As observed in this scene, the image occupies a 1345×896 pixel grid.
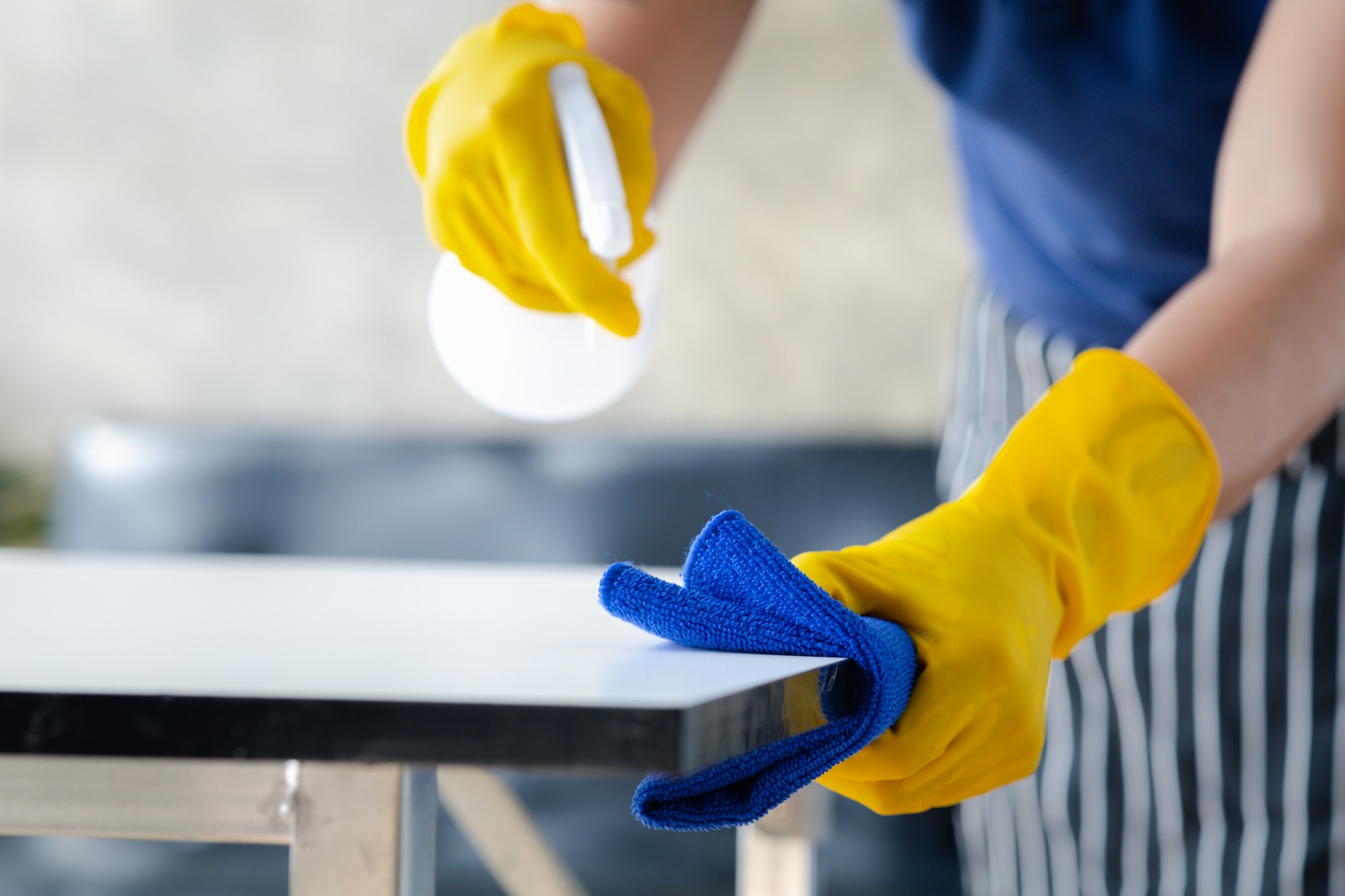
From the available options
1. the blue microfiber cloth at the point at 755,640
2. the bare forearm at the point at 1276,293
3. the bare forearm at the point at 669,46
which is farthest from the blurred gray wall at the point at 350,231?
the blue microfiber cloth at the point at 755,640

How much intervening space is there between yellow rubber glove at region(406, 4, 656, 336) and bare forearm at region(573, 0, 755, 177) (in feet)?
0.30

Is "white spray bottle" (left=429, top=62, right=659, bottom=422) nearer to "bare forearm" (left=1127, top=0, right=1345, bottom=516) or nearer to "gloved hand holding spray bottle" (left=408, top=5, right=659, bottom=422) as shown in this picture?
"gloved hand holding spray bottle" (left=408, top=5, right=659, bottom=422)

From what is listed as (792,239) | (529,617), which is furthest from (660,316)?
(529,617)

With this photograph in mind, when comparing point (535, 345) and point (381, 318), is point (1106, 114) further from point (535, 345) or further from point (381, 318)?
point (381, 318)

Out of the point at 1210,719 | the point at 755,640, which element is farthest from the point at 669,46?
the point at 1210,719

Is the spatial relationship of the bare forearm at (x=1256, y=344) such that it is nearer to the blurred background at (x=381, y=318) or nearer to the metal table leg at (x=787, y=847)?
the metal table leg at (x=787, y=847)

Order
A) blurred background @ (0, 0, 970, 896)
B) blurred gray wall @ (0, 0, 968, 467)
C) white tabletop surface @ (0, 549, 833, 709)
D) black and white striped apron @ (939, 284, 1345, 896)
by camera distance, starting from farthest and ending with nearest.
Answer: blurred gray wall @ (0, 0, 968, 467) < blurred background @ (0, 0, 970, 896) < black and white striped apron @ (939, 284, 1345, 896) < white tabletop surface @ (0, 549, 833, 709)

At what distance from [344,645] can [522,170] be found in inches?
11.1

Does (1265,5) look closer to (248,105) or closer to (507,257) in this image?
(507,257)

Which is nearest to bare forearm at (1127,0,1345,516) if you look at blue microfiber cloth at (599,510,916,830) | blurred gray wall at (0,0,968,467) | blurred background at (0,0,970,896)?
blue microfiber cloth at (599,510,916,830)

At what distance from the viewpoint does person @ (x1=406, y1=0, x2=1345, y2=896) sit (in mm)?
427

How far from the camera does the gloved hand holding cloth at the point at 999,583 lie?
1.11 feet

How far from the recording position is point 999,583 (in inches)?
15.9

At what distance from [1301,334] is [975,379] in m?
0.67
